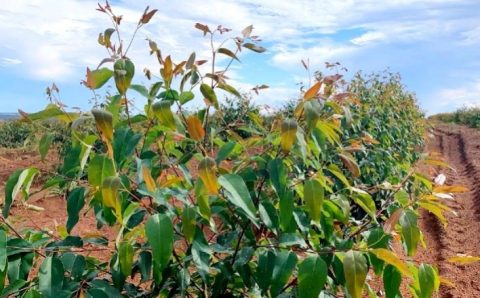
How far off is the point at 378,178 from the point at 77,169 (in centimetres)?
471

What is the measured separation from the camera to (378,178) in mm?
5895

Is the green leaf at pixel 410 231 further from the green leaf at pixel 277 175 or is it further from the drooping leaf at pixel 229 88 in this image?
the drooping leaf at pixel 229 88

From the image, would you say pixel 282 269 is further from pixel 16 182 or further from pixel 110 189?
pixel 16 182

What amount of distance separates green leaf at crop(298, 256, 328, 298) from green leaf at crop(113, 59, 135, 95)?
0.62 meters

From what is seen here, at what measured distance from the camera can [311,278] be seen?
1.23 m

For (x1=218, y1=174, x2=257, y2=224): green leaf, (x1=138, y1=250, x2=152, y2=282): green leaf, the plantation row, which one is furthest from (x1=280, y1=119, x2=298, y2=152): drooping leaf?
(x1=138, y1=250, x2=152, y2=282): green leaf

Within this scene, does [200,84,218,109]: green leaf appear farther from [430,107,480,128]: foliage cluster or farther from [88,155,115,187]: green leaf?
[430,107,480,128]: foliage cluster

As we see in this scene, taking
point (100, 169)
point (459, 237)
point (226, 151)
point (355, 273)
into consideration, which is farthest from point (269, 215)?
point (459, 237)

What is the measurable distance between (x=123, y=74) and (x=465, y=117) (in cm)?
2815

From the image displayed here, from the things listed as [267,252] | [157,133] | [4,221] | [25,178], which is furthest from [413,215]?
[4,221]

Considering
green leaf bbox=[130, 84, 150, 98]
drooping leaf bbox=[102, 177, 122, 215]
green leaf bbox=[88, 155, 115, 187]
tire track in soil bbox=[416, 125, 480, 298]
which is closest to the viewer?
drooping leaf bbox=[102, 177, 122, 215]

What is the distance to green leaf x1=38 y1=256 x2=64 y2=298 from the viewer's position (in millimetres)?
1306

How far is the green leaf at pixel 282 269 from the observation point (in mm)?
1339

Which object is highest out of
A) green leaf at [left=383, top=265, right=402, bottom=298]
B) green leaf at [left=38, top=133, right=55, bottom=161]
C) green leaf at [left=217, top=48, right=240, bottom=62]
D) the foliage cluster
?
green leaf at [left=217, top=48, right=240, bottom=62]
